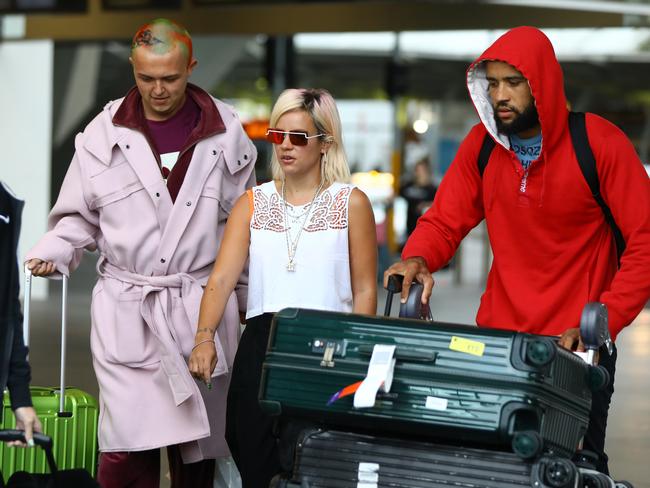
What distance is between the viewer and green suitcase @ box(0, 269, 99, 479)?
174 inches

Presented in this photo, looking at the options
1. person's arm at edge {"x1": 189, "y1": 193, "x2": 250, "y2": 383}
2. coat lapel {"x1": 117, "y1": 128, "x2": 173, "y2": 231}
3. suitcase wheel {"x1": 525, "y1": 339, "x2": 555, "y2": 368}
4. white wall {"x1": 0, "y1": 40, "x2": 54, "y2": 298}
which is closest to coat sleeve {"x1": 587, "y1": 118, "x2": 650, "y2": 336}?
suitcase wheel {"x1": 525, "y1": 339, "x2": 555, "y2": 368}

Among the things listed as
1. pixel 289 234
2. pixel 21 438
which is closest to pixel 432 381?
pixel 21 438

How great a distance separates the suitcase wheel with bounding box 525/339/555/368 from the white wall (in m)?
13.6

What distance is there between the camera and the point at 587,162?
12.8 feet

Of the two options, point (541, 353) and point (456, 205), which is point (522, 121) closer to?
point (456, 205)

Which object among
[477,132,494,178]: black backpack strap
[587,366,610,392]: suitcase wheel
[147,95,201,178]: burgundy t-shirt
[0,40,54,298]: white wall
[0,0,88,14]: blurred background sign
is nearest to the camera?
[587,366,610,392]: suitcase wheel

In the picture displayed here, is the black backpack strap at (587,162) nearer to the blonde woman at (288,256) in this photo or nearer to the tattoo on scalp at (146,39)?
the blonde woman at (288,256)

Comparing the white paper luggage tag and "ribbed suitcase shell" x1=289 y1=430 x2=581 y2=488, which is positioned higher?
the white paper luggage tag

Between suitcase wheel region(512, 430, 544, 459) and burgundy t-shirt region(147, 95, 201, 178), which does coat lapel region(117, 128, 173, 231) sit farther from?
suitcase wheel region(512, 430, 544, 459)

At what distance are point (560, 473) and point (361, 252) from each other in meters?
1.41

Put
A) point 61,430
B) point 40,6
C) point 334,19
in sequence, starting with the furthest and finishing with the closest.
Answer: point 334,19 < point 40,6 < point 61,430

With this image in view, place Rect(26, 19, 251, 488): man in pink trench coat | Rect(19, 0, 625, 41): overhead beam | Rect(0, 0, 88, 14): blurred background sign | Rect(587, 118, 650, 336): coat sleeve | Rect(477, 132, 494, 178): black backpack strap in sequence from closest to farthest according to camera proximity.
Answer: Rect(587, 118, 650, 336): coat sleeve, Rect(477, 132, 494, 178): black backpack strap, Rect(26, 19, 251, 488): man in pink trench coat, Rect(0, 0, 88, 14): blurred background sign, Rect(19, 0, 625, 41): overhead beam

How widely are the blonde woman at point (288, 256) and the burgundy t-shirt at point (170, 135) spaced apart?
48 cm

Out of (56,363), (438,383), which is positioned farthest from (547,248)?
(56,363)
